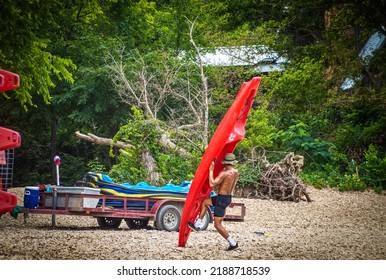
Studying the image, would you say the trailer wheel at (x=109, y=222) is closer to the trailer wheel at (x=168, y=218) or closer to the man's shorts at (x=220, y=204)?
the trailer wheel at (x=168, y=218)

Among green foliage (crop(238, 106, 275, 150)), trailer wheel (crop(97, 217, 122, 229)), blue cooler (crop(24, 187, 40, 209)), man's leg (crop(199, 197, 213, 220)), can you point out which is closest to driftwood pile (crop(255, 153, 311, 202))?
green foliage (crop(238, 106, 275, 150))

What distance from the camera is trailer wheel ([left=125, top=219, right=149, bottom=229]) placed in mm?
→ 11492

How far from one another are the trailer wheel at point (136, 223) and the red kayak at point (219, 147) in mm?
2823

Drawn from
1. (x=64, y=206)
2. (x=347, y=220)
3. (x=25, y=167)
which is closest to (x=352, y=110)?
(x=347, y=220)

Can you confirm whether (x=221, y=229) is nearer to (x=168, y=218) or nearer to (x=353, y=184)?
(x=168, y=218)

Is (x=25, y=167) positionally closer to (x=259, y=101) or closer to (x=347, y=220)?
(x=259, y=101)

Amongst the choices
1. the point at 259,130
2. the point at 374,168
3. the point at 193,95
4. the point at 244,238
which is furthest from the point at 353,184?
the point at 244,238

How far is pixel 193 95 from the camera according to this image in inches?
619

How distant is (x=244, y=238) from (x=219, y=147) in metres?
2.12

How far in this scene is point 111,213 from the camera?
1077 centimetres

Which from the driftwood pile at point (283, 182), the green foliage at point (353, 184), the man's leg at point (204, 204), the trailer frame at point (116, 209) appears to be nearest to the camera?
the man's leg at point (204, 204)

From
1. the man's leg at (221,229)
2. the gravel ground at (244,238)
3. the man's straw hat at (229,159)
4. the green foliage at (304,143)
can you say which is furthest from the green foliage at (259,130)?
the man's straw hat at (229,159)

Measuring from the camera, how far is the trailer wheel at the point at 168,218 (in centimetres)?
1086

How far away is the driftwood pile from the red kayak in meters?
6.43
